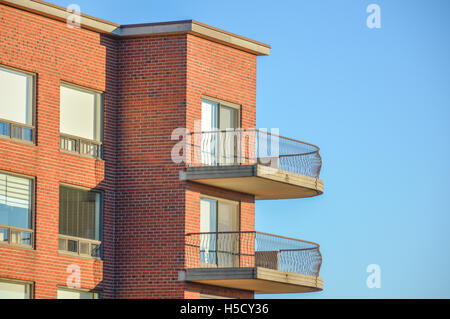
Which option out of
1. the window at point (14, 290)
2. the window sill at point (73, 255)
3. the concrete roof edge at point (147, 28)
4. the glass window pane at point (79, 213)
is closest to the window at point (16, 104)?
the concrete roof edge at point (147, 28)

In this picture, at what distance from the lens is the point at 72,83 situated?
121 feet

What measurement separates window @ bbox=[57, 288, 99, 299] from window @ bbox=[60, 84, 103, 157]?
13.7 feet

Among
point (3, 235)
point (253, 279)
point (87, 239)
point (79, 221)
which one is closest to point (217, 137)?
point (253, 279)

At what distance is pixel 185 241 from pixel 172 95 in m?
4.57

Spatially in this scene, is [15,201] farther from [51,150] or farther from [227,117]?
[227,117]

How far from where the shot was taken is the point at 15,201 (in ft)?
114

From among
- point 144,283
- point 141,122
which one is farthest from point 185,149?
point 144,283

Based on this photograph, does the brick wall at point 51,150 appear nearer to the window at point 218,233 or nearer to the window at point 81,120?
the window at point 81,120

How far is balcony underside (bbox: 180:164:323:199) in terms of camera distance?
122ft

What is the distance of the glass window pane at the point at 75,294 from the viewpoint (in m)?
35.7

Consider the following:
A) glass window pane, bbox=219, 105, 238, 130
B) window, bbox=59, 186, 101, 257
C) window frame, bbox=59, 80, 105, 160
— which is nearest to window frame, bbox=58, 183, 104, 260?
window, bbox=59, 186, 101, 257
